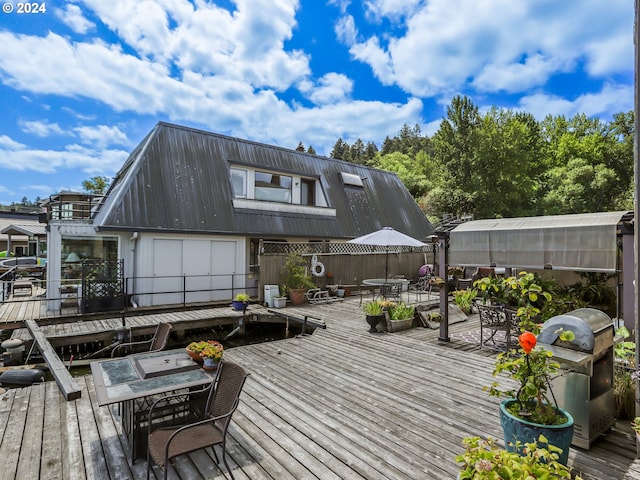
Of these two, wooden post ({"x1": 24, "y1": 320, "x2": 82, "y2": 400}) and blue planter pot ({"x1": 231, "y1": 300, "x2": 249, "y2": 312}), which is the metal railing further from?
wooden post ({"x1": 24, "y1": 320, "x2": 82, "y2": 400})

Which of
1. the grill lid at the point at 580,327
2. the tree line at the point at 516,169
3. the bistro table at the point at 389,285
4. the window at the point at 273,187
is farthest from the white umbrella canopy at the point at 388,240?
the tree line at the point at 516,169

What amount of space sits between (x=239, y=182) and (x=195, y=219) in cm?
305

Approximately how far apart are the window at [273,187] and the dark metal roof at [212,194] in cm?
45

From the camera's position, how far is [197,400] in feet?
11.8

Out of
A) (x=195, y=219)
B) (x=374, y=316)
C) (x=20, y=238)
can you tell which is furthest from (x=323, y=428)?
(x=20, y=238)

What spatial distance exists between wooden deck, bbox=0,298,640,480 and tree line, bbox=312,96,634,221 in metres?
23.7

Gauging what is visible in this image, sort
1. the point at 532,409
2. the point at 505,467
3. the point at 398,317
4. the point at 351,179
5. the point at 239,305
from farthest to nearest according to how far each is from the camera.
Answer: the point at 351,179, the point at 239,305, the point at 398,317, the point at 532,409, the point at 505,467

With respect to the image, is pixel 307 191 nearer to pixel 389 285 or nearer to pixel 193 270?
pixel 193 270

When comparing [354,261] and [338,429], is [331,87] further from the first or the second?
[338,429]

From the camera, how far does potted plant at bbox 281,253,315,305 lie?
1128cm

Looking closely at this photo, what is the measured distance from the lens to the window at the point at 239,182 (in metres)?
13.5

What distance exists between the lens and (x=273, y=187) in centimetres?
1449

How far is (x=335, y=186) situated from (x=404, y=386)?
504 inches

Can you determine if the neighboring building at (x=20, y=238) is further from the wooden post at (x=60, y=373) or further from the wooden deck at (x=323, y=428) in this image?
the wooden deck at (x=323, y=428)
